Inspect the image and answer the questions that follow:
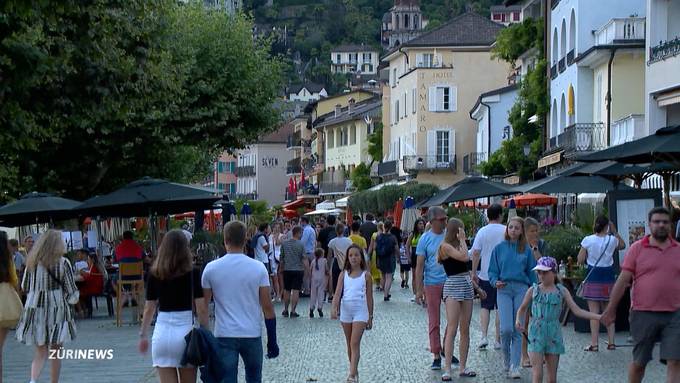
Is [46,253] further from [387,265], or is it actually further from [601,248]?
[387,265]

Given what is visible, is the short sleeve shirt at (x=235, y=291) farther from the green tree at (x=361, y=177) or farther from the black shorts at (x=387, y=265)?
the green tree at (x=361, y=177)

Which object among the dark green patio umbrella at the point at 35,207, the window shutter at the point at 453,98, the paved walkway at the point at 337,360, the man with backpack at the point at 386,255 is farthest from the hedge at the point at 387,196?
Result: the paved walkway at the point at 337,360

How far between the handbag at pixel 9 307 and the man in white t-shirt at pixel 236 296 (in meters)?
3.50

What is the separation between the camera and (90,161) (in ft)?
114

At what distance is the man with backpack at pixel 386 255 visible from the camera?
29.4 m

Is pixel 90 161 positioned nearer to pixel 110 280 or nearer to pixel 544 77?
pixel 110 280

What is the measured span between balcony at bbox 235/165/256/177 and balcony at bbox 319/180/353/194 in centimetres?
3785

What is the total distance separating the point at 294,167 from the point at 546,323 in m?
120

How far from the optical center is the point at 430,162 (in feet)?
261

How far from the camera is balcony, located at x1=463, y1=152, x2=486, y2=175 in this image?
230 feet

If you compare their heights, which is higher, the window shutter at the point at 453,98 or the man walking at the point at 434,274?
the window shutter at the point at 453,98

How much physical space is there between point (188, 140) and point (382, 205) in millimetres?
30364

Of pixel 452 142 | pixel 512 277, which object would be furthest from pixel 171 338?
pixel 452 142

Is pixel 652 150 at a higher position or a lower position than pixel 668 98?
lower
